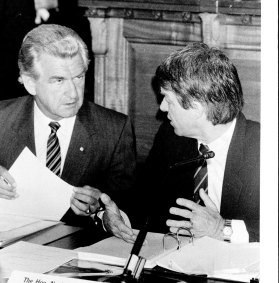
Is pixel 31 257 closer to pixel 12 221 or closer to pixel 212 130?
pixel 12 221

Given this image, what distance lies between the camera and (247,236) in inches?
80.7

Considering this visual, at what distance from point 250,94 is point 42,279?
1560 millimetres

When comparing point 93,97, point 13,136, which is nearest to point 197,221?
point 13,136

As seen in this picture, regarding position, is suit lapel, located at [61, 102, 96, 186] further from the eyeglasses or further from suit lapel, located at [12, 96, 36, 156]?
the eyeglasses

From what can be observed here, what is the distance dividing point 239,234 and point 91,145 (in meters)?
0.89

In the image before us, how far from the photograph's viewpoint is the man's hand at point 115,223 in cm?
205

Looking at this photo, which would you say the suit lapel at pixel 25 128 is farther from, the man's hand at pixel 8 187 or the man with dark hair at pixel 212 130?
the man with dark hair at pixel 212 130

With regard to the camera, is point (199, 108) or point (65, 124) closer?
point (199, 108)

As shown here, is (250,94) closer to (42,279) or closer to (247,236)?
(247,236)

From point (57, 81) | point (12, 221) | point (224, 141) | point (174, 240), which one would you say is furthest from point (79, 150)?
point (174, 240)

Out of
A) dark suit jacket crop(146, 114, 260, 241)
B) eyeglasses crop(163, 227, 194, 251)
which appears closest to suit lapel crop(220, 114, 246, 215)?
dark suit jacket crop(146, 114, 260, 241)

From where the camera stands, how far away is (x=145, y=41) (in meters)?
3.10

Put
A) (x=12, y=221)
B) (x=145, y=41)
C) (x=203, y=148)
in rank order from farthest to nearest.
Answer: (x=145, y=41) < (x=203, y=148) < (x=12, y=221)

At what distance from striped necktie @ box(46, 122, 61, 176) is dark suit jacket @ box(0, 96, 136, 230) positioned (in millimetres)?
36
